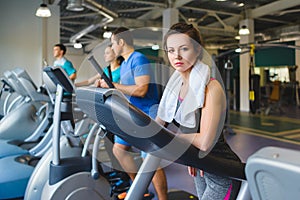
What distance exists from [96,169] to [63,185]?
10.7 inches

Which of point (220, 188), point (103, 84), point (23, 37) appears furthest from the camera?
point (23, 37)

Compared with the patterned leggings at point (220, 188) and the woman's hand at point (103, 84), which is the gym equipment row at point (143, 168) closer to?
the patterned leggings at point (220, 188)

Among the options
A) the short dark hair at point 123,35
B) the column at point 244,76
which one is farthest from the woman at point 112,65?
the column at point 244,76

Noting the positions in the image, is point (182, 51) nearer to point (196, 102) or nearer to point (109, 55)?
point (196, 102)

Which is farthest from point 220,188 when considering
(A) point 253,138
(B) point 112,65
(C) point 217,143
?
(A) point 253,138

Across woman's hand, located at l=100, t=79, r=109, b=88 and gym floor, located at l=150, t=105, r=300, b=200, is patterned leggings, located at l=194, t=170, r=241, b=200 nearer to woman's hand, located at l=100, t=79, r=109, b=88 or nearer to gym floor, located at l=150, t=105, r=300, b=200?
woman's hand, located at l=100, t=79, r=109, b=88

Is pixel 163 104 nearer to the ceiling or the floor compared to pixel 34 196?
nearer to the ceiling

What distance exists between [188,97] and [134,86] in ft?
3.07

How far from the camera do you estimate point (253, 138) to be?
5770 mm

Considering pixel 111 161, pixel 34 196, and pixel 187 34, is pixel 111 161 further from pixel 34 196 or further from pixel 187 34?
pixel 187 34

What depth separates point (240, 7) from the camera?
29.1 ft

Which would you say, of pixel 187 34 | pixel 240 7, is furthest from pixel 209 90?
pixel 240 7

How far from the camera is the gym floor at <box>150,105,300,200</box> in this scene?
132 inches

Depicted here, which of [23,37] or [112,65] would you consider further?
[23,37]
